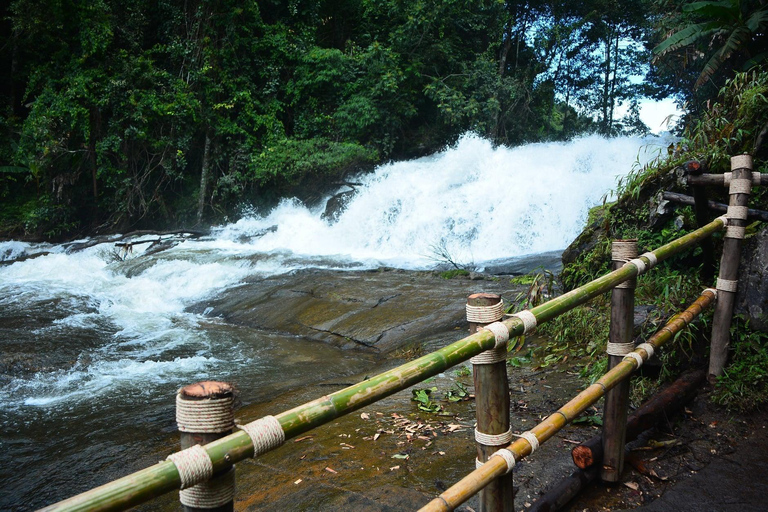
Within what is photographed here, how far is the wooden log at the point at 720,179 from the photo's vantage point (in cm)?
314

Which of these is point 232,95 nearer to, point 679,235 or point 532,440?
point 679,235

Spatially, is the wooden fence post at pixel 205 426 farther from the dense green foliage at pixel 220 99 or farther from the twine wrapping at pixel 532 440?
the dense green foliage at pixel 220 99

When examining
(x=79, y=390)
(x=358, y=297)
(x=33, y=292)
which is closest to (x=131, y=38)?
(x=33, y=292)

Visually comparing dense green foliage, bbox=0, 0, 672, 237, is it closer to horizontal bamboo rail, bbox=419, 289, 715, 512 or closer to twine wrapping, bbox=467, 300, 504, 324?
horizontal bamboo rail, bbox=419, 289, 715, 512

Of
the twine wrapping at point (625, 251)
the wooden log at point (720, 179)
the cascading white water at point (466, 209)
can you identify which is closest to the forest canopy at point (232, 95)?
the cascading white water at point (466, 209)

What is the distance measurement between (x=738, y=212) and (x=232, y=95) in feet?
49.4

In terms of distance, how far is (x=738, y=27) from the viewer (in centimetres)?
1140

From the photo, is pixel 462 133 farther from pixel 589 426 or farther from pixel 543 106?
pixel 589 426

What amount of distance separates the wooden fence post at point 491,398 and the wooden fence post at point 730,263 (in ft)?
7.05

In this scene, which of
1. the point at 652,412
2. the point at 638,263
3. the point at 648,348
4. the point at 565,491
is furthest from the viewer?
the point at 652,412

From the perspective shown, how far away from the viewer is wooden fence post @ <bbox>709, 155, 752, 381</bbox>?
316cm

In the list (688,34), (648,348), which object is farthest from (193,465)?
(688,34)

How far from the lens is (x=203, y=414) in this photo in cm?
119

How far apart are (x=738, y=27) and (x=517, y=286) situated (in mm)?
9319
